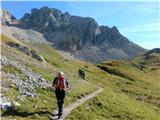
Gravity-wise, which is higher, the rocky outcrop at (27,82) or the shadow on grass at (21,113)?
the rocky outcrop at (27,82)

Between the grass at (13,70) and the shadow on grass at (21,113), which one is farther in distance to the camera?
the grass at (13,70)

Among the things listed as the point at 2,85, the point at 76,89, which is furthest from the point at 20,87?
the point at 76,89

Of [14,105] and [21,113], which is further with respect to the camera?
[14,105]

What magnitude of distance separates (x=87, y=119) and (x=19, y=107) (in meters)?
6.49

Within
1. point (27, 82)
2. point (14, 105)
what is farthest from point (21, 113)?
point (27, 82)

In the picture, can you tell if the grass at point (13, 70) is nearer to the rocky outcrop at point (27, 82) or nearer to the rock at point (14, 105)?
the rocky outcrop at point (27, 82)

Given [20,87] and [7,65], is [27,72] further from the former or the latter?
[20,87]

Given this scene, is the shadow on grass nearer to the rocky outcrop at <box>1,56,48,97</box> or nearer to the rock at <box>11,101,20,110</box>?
the rock at <box>11,101,20,110</box>

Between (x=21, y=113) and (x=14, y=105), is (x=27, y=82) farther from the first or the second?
(x=21, y=113)

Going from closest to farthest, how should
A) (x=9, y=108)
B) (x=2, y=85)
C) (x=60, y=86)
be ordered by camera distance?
1. (x=9, y=108)
2. (x=60, y=86)
3. (x=2, y=85)

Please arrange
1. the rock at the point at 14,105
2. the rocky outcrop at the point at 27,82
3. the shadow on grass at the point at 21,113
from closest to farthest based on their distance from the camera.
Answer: the shadow on grass at the point at 21,113 < the rock at the point at 14,105 < the rocky outcrop at the point at 27,82

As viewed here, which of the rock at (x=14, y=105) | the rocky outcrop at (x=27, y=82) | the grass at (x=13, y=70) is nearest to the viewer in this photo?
the rock at (x=14, y=105)

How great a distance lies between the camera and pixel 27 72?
4034 cm

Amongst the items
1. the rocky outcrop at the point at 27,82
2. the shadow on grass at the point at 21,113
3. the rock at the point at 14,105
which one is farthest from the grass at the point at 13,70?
the rock at the point at 14,105
